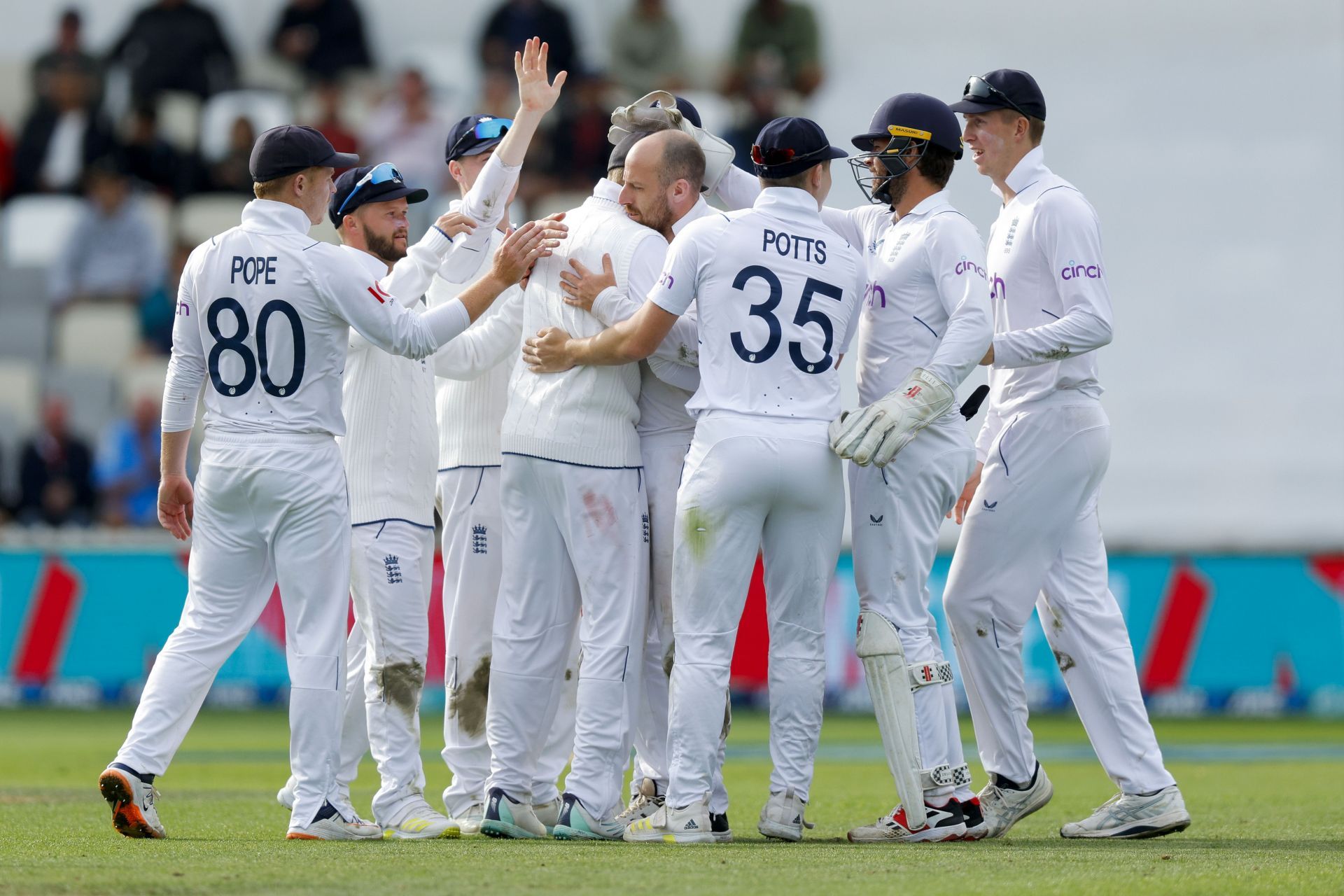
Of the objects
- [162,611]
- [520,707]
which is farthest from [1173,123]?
[520,707]

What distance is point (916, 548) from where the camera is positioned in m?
6.10

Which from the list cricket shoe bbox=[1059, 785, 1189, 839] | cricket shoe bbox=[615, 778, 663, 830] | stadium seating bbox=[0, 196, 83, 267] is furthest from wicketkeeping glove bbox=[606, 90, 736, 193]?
stadium seating bbox=[0, 196, 83, 267]

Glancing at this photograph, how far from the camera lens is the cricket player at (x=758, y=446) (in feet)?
19.1

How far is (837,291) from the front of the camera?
5953 millimetres

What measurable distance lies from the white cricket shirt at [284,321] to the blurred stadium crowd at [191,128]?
10.5 meters

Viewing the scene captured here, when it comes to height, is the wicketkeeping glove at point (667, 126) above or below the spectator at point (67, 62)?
below

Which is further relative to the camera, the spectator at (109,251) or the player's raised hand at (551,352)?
the spectator at (109,251)

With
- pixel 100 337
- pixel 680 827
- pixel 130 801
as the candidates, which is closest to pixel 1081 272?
pixel 680 827

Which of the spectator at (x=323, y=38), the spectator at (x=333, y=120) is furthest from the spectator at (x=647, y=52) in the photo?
the spectator at (x=333, y=120)

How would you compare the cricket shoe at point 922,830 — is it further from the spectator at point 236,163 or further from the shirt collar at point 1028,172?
the spectator at point 236,163

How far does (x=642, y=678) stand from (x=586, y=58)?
1278cm

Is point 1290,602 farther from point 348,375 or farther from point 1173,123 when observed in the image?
point 348,375

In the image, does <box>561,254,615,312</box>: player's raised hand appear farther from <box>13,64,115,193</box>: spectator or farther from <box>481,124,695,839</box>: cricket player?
<box>13,64,115,193</box>: spectator

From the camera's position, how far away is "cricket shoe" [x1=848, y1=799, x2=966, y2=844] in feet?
19.7
